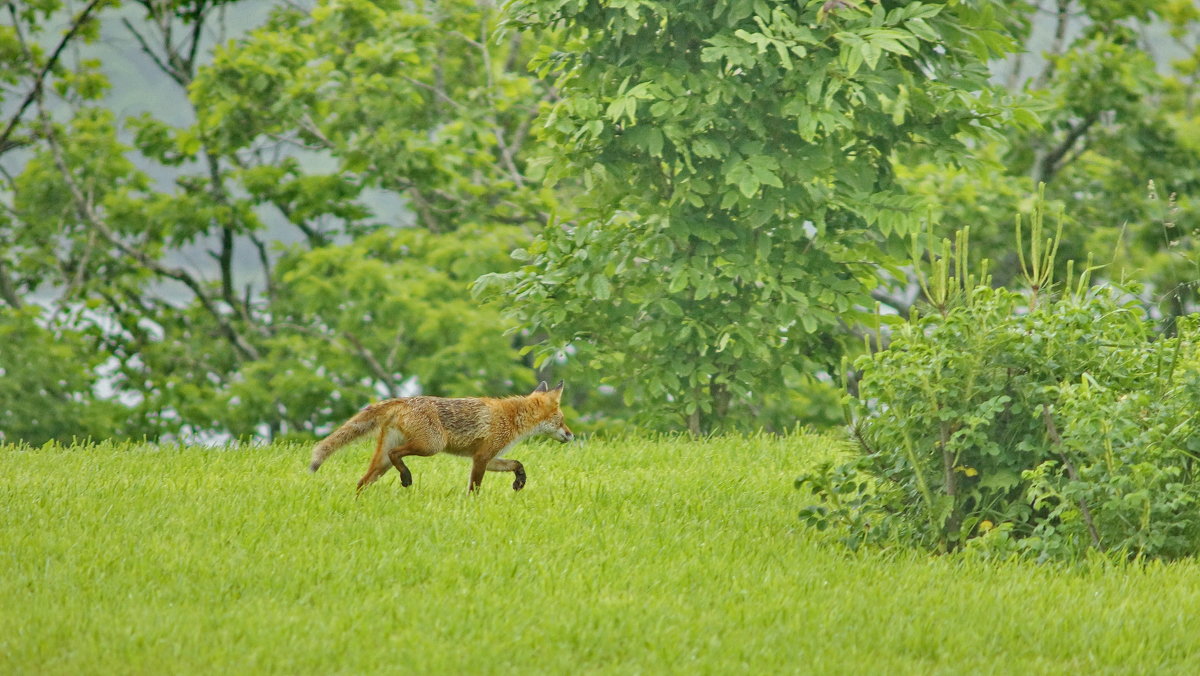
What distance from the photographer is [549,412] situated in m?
8.27

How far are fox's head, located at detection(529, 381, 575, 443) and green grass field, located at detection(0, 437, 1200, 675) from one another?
390 mm

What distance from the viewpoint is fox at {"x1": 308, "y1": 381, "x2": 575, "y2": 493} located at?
295 inches

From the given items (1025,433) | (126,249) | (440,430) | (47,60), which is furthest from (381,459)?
(47,60)

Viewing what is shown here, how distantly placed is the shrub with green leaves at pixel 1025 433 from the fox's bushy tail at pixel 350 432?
275 centimetres

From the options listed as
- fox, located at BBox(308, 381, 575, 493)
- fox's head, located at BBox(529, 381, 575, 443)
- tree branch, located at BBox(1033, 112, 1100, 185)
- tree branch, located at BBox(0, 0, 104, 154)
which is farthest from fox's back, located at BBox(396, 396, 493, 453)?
tree branch, located at BBox(0, 0, 104, 154)

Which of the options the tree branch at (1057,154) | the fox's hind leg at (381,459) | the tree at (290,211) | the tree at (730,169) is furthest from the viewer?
the tree branch at (1057,154)

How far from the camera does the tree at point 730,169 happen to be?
9680 millimetres

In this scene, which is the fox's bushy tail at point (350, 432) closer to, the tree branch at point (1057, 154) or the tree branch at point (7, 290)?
the tree branch at point (1057, 154)

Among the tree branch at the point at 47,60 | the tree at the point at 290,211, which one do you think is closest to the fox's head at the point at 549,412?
the tree at the point at 290,211

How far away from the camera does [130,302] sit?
71.7 ft

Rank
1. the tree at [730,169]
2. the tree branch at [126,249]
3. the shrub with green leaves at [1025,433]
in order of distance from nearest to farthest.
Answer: the shrub with green leaves at [1025,433], the tree at [730,169], the tree branch at [126,249]

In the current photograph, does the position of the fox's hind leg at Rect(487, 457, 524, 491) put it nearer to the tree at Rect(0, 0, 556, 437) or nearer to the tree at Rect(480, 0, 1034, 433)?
the tree at Rect(480, 0, 1034, 433)

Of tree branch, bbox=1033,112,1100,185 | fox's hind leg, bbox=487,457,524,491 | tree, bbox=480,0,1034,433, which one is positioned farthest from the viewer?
tree branch, bbox=1033,112,1100,185

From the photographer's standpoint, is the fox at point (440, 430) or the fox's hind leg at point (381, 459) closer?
the fox at point (440, 430)
